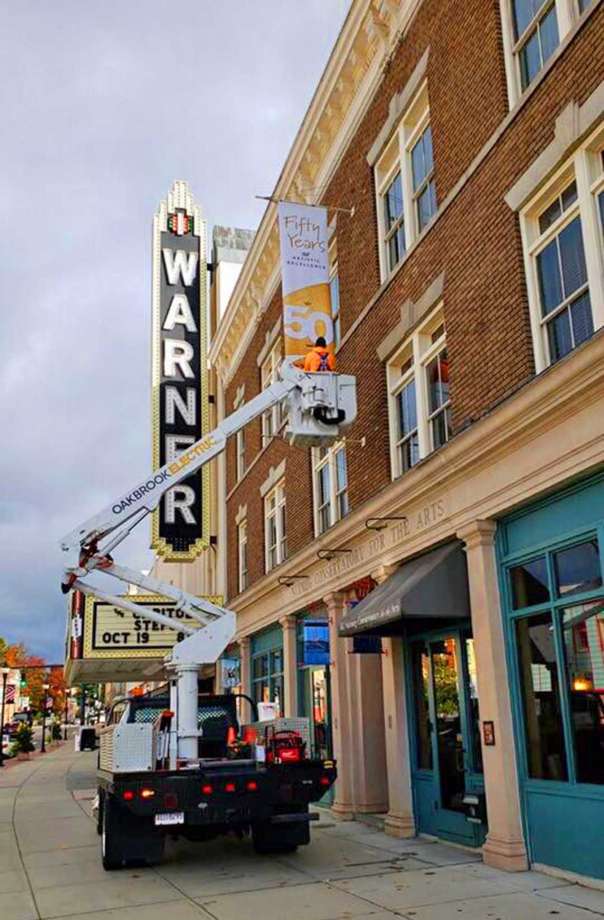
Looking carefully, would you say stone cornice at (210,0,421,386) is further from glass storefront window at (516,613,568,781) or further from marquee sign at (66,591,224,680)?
marquee sign at (66,591,224,680)

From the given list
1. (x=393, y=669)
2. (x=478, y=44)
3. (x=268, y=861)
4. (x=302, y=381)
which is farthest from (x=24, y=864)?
(x=478, y=44)

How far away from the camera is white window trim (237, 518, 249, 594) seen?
79.9 ft

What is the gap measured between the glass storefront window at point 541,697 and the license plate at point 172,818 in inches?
146

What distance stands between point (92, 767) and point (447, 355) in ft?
92.0

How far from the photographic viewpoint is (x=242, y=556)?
81.7 feet

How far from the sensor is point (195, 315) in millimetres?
24188

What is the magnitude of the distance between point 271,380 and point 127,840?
13.1 metres

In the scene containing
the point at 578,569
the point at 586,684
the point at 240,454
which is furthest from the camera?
the point at 240,454

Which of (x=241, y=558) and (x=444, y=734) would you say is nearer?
(x=444, y=734)

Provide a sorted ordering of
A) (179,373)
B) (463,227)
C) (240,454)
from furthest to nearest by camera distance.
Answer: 1. (240,454)
2. (179,373)
3. (463,227)

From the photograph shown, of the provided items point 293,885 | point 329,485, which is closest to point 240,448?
point 329,485

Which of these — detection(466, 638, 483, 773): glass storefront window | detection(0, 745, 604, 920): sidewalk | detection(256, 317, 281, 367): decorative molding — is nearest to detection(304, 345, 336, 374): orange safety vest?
detection(466, 638, 483, 773): glass storefront window

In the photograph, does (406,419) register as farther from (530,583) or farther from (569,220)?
(569,220)

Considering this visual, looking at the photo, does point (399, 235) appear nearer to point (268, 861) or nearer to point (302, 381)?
point (302, 381)
